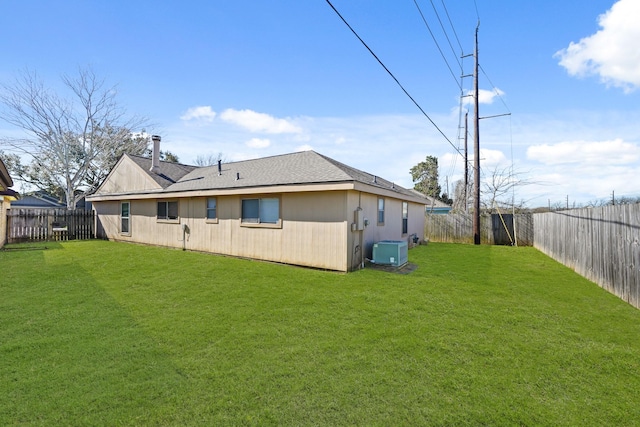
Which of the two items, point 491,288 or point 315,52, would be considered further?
point 315,52

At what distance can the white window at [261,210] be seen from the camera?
877 centimetres

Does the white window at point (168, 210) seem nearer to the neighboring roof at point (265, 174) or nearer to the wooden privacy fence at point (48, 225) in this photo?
the neighboring roof at point (265, 174)

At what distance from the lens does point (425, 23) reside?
285 inches

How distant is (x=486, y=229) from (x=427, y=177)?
19.4 metres

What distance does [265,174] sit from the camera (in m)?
9.91

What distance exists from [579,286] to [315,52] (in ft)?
28.6

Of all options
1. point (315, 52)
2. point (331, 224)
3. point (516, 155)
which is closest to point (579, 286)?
point (331, 224)

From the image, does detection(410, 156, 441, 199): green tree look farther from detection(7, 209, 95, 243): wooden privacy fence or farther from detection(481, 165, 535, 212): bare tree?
detection(7, 209, 95, 243): wooden privacy fence

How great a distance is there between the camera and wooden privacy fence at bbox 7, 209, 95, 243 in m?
13.5

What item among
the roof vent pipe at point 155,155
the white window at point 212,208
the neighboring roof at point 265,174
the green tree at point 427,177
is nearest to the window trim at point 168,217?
the neighboring roof at point 265,174

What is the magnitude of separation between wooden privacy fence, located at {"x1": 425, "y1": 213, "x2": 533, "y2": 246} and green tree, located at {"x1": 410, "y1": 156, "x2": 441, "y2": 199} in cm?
1721

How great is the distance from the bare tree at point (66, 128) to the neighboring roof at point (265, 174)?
835 centimetres

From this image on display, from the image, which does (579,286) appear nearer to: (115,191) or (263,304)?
(263,304)

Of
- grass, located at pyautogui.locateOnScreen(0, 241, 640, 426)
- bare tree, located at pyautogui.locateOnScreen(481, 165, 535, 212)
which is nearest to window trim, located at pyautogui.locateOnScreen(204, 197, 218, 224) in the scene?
grass, located at pyautogui.locateOnScreen(0, 241, 640, 426)
